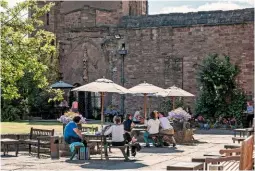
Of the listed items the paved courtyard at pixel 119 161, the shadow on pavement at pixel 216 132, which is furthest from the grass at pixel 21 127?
the paved courtyard at pixel 119 161

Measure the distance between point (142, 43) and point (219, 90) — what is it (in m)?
6.01

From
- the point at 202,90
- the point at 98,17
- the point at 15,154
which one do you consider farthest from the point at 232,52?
the point at 15,154

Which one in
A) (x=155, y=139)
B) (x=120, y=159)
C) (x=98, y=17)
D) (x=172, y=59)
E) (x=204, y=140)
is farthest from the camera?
(x=98, y=17)

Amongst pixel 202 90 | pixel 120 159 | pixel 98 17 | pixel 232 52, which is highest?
pixel 98 17

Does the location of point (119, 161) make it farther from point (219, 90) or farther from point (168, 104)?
point (168, 104)

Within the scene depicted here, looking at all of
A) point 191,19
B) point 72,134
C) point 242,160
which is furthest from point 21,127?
point 242,160

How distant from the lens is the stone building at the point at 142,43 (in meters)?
32.2

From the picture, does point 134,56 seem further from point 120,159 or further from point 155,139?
point 120,159

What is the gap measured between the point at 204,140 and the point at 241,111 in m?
8.33

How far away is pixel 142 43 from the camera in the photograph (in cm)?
3469

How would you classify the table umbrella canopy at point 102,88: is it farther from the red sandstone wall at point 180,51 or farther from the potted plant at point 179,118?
the red sandstone wall at point 180,51

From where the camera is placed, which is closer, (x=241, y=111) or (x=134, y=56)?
(x=241, y=111)

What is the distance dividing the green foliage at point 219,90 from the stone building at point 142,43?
2.63 ft

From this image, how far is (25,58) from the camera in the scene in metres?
19.4
